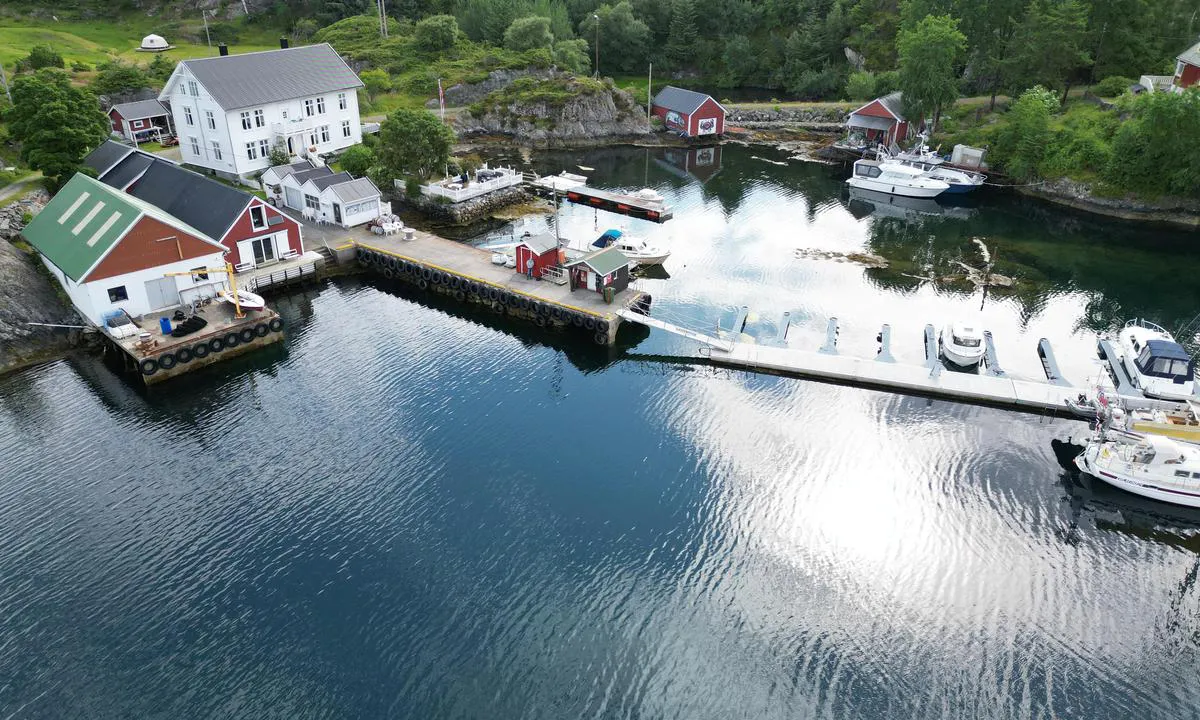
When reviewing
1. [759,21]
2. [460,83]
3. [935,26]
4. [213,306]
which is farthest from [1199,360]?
[759,21]

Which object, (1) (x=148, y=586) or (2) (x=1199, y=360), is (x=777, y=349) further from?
(1) (x=148, y=586)

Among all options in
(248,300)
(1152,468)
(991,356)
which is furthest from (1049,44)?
(248,300)

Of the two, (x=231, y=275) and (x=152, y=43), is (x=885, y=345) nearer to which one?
(x=231, y=275)

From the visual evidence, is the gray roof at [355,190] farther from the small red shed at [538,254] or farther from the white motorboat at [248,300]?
the small red shed at [538,254]

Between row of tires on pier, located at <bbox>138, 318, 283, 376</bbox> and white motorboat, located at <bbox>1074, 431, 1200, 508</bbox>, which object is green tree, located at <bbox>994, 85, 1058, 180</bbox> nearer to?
white motorboat, located at <bbox>1074, 431, 1200, 508</bbox>

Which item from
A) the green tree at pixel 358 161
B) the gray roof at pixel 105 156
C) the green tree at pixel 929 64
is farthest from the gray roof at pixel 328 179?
the green tree at pixel 929 64

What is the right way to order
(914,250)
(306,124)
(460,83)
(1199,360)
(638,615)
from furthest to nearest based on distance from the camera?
(460,83) → (306,124) → (914,250) → (1199,360) → (638,615)
